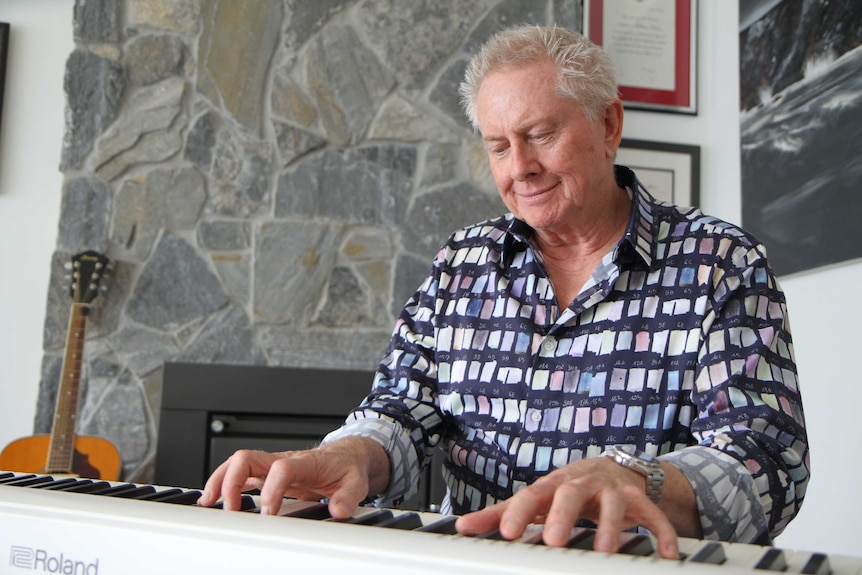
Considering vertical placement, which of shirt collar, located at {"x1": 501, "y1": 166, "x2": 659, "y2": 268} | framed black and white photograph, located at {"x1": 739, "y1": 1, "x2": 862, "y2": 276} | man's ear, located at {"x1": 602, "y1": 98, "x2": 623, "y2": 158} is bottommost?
shirt collar, located at {"x1": 501, "y1": 166, "x2": 659, "y2": 268}

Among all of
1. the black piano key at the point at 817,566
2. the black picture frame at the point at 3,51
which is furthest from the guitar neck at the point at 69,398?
the black piano key at the point at 817,566

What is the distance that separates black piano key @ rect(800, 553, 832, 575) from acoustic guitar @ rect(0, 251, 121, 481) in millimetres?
2219

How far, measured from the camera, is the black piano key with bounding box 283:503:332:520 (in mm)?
703

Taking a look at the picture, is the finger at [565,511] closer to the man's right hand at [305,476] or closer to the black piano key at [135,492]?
the man's right hand at [305,476]

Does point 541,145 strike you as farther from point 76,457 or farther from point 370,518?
point 76,457

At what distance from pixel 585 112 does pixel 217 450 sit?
1.81 meters

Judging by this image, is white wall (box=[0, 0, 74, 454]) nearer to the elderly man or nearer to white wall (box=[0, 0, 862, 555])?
white wall (box=[0, 0, 862, 555])

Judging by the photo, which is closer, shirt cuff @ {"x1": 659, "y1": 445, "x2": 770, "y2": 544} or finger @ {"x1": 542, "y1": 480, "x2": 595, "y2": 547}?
→ finger @ {"x1": 542, "y1": 480, "x2": 595, "y2": 547}

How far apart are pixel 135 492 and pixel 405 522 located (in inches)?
11.0

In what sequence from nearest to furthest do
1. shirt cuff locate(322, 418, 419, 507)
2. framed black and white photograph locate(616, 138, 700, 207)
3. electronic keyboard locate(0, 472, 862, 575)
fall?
electronic keyboard locate(0, 472, 862, 575)
shirt cuff locate(322, 418, 419, 507)
framed black and white photograph locate(616, 138, 700, 207)

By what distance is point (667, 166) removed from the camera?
9.61ft

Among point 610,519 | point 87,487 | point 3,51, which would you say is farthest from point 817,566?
point 3,51

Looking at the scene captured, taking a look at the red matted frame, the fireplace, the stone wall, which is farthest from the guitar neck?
the red matted frame

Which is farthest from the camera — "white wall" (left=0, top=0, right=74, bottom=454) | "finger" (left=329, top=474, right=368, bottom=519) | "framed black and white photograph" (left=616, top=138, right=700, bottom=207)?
"framed black and white photograph" (left=616, top=138, right=700, bottom=207)
